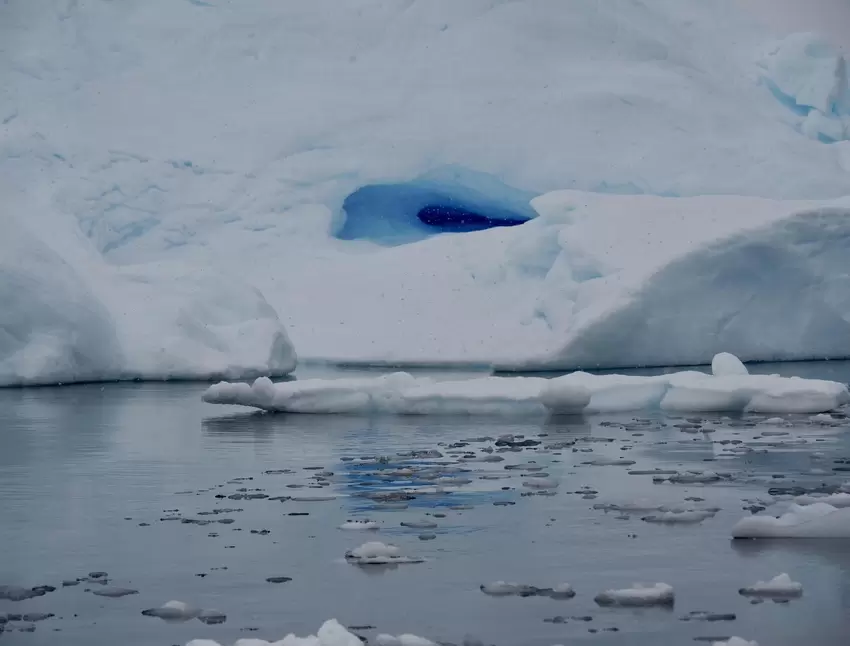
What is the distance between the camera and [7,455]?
8.62 m

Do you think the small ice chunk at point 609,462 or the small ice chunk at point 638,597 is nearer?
the small ice chunk at point 638,597

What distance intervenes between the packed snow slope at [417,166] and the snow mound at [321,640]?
11.4 m

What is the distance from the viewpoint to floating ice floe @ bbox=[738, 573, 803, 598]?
4.55 metres

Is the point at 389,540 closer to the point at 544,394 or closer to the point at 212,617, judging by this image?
the point at 212,617

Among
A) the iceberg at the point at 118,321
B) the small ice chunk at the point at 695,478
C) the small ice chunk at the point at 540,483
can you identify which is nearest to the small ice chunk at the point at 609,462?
the small ice chunk at the point at 695,478

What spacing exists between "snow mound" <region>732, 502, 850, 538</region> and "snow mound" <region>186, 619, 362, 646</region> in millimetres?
2124

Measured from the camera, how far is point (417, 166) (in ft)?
66.8

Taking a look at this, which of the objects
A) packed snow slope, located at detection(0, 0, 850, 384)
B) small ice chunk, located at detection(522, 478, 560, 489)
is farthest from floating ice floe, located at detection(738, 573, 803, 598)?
packed snow slope, located at detection(0, 0, 850, 384)

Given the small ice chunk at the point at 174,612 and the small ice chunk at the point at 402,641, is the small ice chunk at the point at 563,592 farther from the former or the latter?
the small ice chunk at the point at 174,612

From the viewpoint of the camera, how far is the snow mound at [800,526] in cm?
549

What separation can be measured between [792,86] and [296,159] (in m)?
7.70

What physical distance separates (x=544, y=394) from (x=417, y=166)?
10090 mm

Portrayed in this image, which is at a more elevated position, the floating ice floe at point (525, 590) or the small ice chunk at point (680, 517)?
the small ice chunk at point (680, 517)

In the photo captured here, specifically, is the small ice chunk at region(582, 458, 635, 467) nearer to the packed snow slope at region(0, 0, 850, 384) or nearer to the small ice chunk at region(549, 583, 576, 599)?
the small ice chunk at region(549, 583, 576, 599)
